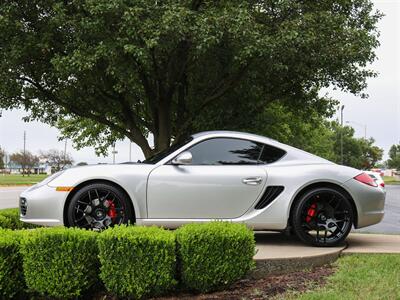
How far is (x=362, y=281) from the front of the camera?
452cm

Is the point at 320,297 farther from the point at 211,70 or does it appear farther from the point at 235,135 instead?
the point at 211,70

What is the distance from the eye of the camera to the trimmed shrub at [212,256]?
4652 millimetres

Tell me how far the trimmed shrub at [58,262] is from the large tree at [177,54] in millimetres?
6481

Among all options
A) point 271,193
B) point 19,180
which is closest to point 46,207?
point 271,193

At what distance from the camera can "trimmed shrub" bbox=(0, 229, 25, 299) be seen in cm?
475

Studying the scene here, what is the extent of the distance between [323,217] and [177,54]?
857 cm

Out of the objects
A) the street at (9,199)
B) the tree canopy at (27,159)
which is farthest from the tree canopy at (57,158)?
the street at (9,199)

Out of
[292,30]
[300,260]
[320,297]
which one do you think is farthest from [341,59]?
[320,297]

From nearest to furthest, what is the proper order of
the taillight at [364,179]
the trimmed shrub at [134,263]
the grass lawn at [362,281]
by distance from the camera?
the grass lawn at [362,281], the trimmed shrub at [134,263], the taillight at [364,179]

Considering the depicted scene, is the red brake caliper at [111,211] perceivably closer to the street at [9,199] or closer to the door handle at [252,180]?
the door handle at [252,180]

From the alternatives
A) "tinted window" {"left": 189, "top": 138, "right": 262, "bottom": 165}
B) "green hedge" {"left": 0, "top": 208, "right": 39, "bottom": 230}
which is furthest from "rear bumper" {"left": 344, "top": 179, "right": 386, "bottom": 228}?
"green hedge" {"left": 0, "top": 208, "right": 39, "bottom": 230}

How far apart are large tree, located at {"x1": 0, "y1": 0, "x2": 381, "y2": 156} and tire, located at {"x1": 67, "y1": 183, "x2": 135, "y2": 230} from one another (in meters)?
5.33

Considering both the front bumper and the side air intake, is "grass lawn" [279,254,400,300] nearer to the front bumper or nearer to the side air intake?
the side air intake

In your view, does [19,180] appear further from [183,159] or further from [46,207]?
[183,159]
